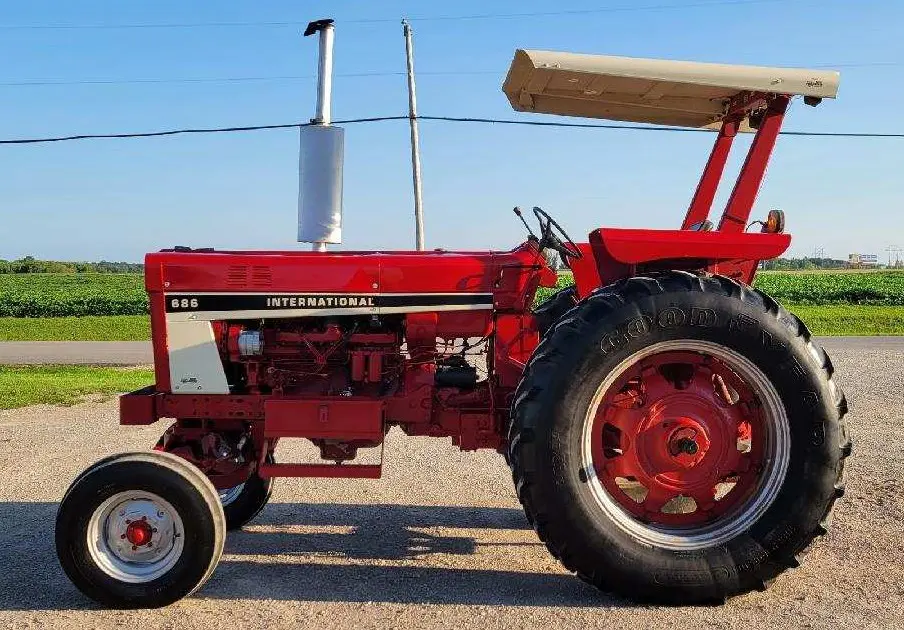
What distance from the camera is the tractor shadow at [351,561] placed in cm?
369

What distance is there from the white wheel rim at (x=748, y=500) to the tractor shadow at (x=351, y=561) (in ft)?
1.21

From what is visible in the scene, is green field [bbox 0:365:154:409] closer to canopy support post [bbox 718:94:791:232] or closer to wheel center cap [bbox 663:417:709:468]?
wheel center cap [bbox 663:417:709:468]

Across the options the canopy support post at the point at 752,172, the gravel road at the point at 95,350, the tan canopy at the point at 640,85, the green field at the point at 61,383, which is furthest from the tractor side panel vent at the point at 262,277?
the gravel road at the point at 95,350

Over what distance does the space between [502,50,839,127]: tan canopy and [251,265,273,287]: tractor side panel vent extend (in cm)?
169

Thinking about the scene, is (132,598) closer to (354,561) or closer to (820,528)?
(354,561)

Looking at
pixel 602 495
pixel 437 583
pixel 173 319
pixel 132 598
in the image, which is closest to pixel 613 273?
pixel 602 495

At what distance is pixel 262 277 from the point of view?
4.25 metres

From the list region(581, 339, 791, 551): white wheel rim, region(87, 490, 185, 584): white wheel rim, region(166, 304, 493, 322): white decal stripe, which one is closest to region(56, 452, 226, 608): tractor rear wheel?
region(87, 490, 185, 584): white wheel rim

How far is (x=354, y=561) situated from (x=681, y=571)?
1.71 meters

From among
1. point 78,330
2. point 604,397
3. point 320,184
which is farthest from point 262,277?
point 78,330

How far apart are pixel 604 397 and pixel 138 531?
2.25m

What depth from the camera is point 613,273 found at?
4.12 meters

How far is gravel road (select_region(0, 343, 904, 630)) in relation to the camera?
3.43 m

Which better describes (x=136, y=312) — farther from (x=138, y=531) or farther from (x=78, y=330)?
(x=138, y=531)
